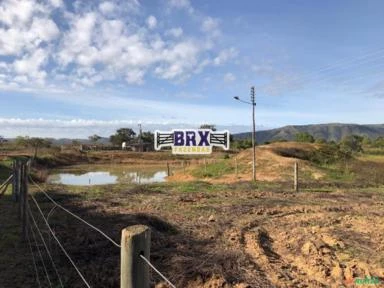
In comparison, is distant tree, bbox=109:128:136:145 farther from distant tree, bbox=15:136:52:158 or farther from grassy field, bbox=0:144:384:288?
grassy field, bbox=0:144:384:288

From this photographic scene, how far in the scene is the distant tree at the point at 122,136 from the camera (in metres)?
103

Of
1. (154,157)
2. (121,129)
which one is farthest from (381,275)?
(121,129)

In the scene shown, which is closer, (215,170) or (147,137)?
(215,170)

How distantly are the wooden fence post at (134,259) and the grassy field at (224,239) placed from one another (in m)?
3.76

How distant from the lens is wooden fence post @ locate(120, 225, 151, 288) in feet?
8.30

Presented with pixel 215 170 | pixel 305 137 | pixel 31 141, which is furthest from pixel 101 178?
pixel 31 141

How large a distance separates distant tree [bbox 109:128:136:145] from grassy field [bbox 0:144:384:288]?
284ft

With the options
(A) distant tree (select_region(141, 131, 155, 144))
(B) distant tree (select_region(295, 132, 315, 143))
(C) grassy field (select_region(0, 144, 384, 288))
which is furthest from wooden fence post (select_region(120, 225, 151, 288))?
(A) distant tree (select_region(141, 131, 155, 144))

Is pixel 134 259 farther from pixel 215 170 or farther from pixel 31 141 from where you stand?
pixel 31 141

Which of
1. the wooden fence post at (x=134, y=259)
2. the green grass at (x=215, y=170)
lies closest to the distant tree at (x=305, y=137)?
the green grass at (x=215, y=170)

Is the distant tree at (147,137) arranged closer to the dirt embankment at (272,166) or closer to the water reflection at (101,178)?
the water reflection at (101,178)

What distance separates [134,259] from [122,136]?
10240cm

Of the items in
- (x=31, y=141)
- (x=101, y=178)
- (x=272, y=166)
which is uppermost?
(x=31, y=141)

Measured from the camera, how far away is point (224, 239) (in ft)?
29.6
